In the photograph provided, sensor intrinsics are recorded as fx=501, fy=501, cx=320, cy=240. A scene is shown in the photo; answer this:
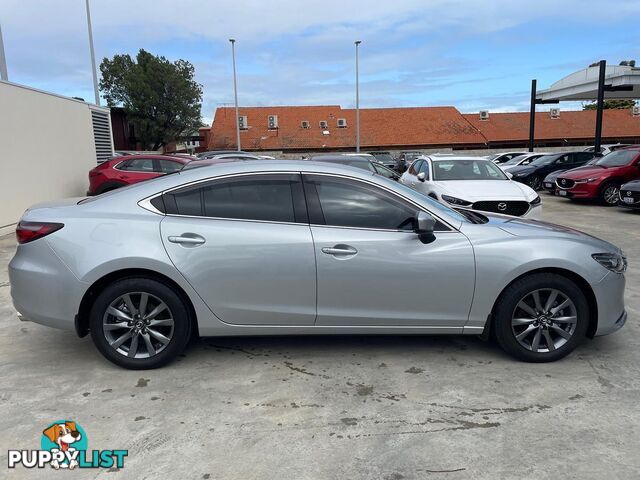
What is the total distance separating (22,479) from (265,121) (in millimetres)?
50394

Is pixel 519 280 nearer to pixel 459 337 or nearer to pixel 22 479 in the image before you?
pixel 459 337

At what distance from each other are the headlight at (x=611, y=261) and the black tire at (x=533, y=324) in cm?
28

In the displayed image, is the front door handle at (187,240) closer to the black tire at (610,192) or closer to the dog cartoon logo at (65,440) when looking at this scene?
the dog cartoon logo at (65,440)

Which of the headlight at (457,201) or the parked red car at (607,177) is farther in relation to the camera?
the parked red car at (607,177)

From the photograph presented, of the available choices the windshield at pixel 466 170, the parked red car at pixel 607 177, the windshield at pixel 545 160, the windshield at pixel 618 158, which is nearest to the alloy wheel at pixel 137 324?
the windshield at pixel 466 170

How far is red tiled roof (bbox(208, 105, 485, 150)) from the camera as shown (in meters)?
48.2

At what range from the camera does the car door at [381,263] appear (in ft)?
11.9

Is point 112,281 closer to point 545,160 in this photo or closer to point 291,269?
point 291,269

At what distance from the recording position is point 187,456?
2.76m

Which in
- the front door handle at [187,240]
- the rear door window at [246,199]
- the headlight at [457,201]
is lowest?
the headlight at [457,201]

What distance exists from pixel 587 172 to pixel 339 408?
13772 mm

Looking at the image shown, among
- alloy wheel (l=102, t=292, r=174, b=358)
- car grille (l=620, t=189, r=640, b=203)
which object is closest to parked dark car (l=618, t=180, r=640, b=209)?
car grille (l=620, t=189, r=640, b=203)

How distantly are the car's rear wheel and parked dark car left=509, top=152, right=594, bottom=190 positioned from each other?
182 inches

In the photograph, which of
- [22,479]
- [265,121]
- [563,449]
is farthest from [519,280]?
[265,121]
